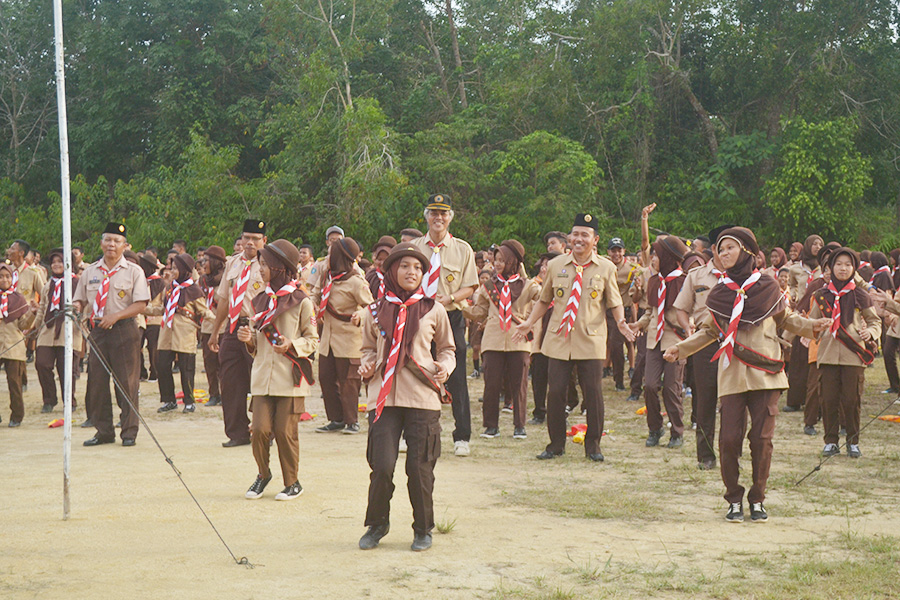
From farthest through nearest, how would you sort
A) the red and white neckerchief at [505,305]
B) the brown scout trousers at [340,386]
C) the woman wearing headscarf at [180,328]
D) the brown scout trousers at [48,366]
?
1. the woman wearing headscarf at [180,328]
2. the brown scout trousers at [48,366]
3. the brown scout trousers at [340,386]
4. the red and white neckerchief at [505,305]

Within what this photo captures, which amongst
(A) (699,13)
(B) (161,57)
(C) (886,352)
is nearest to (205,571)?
(C) (886,352)

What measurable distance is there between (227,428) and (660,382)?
4.62m

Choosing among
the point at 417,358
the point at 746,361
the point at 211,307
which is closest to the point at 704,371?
the point at 746,361

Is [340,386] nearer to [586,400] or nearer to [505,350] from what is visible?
[505,350]

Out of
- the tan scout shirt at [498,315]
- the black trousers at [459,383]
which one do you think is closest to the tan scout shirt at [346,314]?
the tan scout shirt at [498,315]

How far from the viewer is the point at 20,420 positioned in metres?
11.9

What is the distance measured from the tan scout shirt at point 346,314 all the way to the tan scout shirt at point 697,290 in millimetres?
3636

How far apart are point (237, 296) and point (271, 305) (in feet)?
6.63

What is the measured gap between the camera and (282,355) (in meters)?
7.45

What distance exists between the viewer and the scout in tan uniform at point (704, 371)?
8.77 meters

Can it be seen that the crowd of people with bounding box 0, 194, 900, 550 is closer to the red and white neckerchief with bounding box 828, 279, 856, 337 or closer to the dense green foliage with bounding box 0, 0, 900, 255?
the red and white neckerchief with bounding box 828, 279, 856, 337

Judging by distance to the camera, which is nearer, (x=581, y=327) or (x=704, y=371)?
(x=704, y=371)

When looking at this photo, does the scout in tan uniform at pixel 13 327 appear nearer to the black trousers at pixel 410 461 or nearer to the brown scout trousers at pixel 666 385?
the black trousers at pixel 410 461

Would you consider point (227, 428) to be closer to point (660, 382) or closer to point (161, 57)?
point (660, 382)
